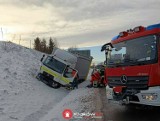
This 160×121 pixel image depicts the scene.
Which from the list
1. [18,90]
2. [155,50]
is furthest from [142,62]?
[18,90]

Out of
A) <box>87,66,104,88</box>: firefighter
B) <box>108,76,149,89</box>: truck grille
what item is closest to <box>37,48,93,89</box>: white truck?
<box>87,66,104,88</box>: firefighter

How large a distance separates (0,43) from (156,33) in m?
24.1

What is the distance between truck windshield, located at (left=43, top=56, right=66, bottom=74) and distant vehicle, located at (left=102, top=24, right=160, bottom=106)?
11.8m

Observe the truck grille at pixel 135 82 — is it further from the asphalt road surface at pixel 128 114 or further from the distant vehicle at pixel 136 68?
the asphalt road surface at pixel 128 114

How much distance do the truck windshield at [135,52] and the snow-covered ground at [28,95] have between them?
8.31ft

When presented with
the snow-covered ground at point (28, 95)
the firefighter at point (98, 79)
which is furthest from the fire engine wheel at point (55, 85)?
the firefighter at point (98, 79)

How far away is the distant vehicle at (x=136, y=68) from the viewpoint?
9859mm

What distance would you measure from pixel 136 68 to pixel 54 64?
1400 cm

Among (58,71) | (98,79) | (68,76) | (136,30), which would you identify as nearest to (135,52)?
(136,30)

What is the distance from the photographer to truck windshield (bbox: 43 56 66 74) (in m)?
23.5

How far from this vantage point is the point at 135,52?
35.0 ft

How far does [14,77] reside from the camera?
70.6 ft

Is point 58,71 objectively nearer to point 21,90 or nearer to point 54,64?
point 54,64

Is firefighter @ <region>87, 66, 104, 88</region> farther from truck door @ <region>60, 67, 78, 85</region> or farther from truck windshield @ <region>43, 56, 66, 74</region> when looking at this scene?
truck windshield @ <region>43, 56, 66, 74</region>
